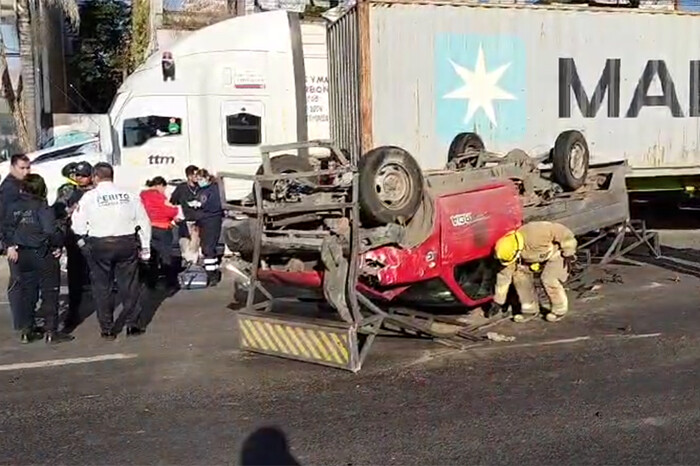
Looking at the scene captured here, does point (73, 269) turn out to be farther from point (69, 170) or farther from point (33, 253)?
point (69, 170)

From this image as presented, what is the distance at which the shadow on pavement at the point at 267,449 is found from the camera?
474 cm

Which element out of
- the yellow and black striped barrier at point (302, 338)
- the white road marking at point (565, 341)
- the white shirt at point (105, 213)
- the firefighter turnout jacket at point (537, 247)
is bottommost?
the white road marking at point (565, 341)

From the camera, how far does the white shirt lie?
24.5 feet

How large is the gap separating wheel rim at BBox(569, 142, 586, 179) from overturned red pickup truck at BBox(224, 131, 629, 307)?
0.78 meters

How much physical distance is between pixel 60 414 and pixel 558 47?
29.6ft

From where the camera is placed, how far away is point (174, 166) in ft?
41.6

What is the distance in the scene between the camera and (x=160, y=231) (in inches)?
424

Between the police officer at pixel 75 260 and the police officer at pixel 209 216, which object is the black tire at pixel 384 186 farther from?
the police officer at pixel 209 216

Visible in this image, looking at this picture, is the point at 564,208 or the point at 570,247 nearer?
the point at 570,247

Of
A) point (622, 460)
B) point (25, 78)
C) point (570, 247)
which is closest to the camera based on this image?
point (622, 460)

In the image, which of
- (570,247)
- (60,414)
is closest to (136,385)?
(60,414)

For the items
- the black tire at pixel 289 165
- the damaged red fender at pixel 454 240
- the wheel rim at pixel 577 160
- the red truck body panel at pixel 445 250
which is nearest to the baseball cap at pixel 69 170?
the black tire at pixel 289 165

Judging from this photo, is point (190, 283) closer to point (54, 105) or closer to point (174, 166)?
point (174, 166)

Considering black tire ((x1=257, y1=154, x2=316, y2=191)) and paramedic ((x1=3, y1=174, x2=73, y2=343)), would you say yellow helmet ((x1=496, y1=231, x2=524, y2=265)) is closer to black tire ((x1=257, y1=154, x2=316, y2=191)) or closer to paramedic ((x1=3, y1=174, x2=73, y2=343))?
black tire ((x1=257, y1=154, x2=316, y2=191))
